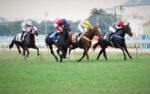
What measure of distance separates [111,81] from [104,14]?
5914 centimetres

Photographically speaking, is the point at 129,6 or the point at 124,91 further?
the point at 129,6

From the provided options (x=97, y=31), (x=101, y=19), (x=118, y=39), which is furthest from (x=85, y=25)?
(x=101, y=19)

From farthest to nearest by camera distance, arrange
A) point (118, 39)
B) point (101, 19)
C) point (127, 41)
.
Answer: point (101, 19) < point (127, 41) < point (118, 39)

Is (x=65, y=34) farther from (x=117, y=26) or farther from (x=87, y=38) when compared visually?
(x=117, y=26)

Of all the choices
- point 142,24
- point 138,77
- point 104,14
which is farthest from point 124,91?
point 104,14

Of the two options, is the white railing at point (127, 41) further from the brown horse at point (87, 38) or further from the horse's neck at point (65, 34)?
the horse's neck at point (65, 34)

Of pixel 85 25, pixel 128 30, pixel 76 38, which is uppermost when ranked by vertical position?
pixel 85 25

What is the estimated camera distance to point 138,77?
35.8ft

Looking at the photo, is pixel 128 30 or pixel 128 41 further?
pixel 128 41

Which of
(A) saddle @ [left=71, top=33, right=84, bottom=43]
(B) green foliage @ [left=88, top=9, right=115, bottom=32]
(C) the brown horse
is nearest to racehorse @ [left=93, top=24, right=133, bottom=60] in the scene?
(C) the brown horse

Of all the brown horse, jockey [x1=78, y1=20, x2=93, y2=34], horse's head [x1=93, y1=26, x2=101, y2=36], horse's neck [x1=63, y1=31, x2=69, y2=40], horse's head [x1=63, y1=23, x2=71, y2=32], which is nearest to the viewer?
horse's head [x1=63, y1=23, x2=71, y2=32]

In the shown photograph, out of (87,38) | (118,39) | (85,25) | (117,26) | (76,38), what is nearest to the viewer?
(87,38)

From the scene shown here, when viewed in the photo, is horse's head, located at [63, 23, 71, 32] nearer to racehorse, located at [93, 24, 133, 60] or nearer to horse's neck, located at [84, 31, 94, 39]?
horse's neck, located at [84, 31, 94, 39]

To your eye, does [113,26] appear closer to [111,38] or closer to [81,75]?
[111,38]
